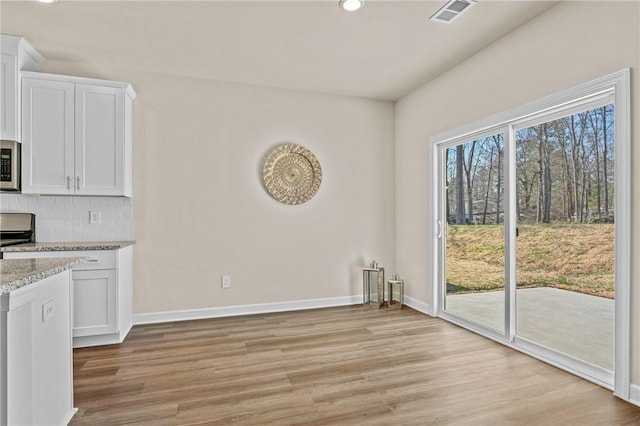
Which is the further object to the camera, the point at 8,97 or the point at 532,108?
the point at 8,97

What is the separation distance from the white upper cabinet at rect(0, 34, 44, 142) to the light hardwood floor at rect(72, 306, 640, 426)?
195cm

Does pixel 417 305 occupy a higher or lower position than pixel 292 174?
lower

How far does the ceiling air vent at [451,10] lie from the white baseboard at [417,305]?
112 inches

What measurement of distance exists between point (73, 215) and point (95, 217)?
0.60 feet

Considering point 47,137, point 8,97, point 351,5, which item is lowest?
point 47,137

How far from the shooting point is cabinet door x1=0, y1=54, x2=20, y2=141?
3004mm

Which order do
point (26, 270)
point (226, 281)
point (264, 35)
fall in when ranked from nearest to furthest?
point (26, 270), point (264, 35), point (226, 281)

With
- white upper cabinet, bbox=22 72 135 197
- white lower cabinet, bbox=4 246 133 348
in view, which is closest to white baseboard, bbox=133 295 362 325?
white lower cabinet, bbox=4 246 133 348

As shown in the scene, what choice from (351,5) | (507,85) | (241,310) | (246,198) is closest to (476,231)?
(507,85)

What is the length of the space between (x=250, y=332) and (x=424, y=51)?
10.1ft

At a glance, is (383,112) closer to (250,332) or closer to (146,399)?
(250,332)

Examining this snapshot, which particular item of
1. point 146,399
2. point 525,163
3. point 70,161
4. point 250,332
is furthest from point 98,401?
point 525,163

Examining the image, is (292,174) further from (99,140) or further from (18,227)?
(18,227)

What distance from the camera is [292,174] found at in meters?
4.24
